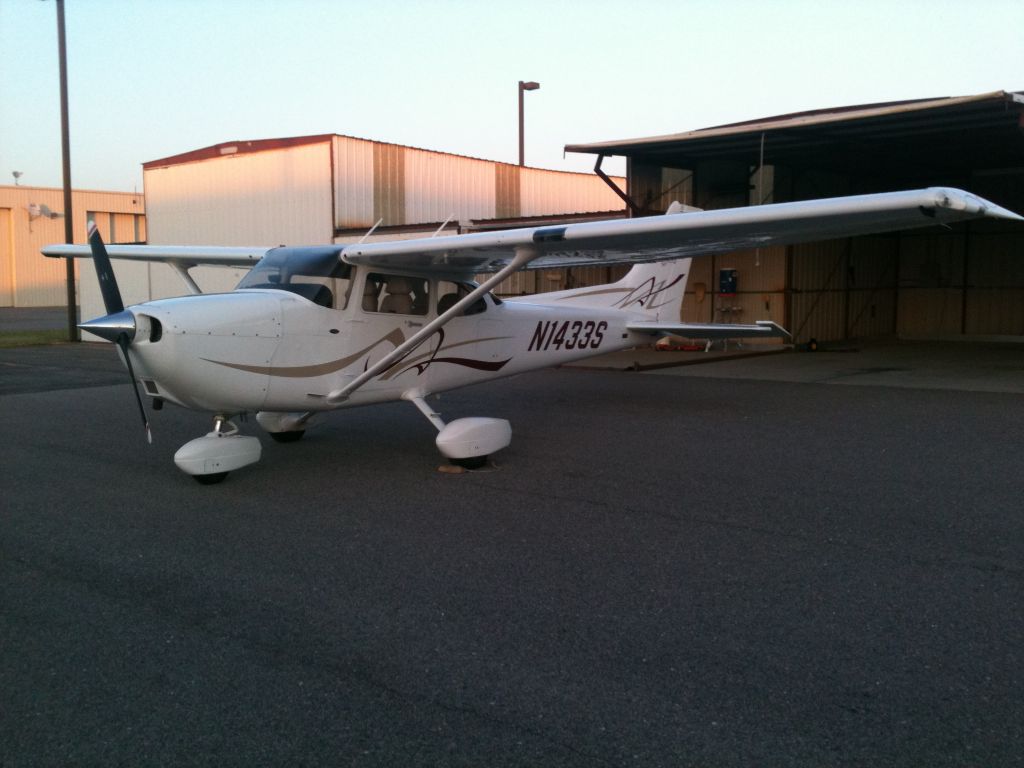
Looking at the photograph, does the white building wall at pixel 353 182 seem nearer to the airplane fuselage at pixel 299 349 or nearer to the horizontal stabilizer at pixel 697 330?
the horizontal stabilizer at pixel 697 330

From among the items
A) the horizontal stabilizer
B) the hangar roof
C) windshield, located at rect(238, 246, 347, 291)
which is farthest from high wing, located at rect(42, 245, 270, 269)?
the hangar roof

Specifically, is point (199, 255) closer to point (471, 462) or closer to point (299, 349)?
point (299, 349)

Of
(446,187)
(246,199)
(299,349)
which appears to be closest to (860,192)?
(446,187)

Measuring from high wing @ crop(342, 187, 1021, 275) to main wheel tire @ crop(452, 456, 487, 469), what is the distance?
178cm

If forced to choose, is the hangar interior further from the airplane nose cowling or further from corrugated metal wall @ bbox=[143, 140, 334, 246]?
the airplane nose cowling

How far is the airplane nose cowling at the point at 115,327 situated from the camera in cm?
602

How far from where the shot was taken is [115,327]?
6016mm

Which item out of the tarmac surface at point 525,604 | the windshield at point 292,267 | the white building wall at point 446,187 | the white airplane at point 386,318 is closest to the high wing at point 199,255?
the white airplane at point 386,318

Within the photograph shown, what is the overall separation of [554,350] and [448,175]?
51.0 feet

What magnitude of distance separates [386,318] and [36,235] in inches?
2122

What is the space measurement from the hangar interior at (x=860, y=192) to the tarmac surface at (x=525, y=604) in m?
9.41

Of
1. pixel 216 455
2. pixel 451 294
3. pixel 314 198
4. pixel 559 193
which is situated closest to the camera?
pixel 216 455

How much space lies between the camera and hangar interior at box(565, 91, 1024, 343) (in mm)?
16125

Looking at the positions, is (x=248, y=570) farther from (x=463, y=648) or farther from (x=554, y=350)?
(x=554, y=350)
